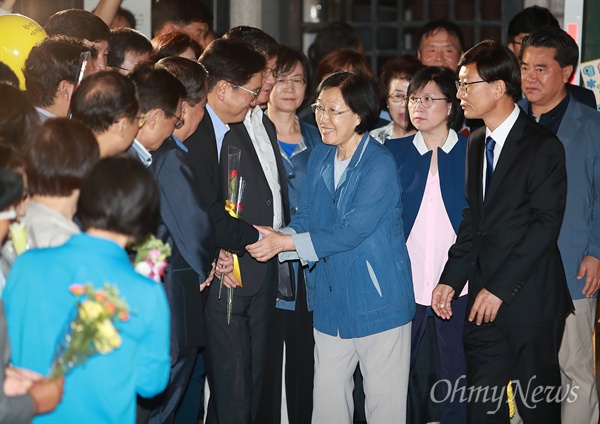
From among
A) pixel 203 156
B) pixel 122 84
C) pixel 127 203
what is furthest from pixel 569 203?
pixel 127 203

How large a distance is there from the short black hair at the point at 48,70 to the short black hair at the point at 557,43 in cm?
282

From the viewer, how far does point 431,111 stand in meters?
5.29

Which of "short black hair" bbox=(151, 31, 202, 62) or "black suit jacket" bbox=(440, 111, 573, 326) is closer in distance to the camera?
"black suit jacket" bbox=(440, 111, 573, 326)

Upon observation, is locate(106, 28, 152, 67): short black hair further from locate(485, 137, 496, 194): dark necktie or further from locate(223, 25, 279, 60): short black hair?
locate(485, 137, 496, 194): dark necktie

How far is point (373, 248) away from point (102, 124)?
5.55 feet

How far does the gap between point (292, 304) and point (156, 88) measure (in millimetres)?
1695

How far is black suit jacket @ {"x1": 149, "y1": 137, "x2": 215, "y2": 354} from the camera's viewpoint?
4.22 m

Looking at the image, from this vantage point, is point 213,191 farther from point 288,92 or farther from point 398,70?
point 398,70

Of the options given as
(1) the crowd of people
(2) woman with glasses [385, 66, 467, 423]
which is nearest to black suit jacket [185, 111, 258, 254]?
(1) the crowd of people

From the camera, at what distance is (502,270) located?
183 inches

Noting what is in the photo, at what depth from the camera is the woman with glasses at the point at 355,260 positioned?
15.3ft

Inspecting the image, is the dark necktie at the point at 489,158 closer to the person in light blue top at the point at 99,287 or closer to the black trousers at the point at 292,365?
the black trousers at the point at 292,365

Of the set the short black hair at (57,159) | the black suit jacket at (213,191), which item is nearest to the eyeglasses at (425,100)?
the black suit jacket at (213,191)

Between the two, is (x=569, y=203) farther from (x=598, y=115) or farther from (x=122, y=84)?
(x=122, y=84)
